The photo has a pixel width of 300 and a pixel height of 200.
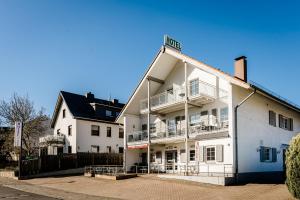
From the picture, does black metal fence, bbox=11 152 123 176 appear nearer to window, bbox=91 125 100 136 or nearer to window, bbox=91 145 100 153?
window, bbox=91 145 100 153

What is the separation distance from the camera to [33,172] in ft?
→ 98.3

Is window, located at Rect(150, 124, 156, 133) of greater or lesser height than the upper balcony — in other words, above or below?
below

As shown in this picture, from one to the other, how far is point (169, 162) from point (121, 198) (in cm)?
1262

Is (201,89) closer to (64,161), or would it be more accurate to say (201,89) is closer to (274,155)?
(274,155)

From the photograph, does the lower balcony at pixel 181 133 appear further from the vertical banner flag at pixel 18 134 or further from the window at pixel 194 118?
the vertical banner flag at pixel 18 134

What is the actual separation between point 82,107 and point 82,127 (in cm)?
345

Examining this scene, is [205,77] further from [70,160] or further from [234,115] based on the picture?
[70,160]

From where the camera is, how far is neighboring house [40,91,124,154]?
39.9 metres

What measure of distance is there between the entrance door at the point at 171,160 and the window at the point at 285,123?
9726 mm

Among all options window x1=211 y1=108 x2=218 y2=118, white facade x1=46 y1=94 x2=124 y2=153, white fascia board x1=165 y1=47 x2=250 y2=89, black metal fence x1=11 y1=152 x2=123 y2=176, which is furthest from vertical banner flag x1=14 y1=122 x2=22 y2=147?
window x1=211 y1=108 x2=218 y2=118

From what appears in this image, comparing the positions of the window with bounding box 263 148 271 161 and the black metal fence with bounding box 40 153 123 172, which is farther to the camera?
the black metal fence with bounding box 40 153 123 172

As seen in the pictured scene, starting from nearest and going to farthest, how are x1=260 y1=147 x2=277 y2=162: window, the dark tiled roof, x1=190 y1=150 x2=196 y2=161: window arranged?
x1=260 y1=147 x2=277 y2=162: window → x1=190 y1=150 x2=196 y2=161: window → the dark tiled roof

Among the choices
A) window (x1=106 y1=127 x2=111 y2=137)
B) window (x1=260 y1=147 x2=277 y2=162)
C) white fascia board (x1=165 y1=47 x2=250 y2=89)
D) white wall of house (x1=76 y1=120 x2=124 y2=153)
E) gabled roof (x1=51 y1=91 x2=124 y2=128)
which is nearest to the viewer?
white fascia board (x1=165 y1=47 x2=250 y2=89)

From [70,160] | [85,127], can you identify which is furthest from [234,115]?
[85,127]
